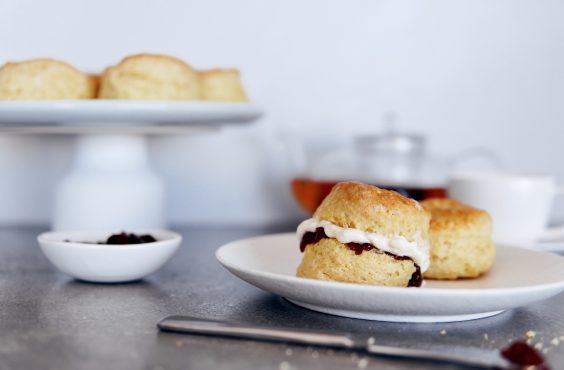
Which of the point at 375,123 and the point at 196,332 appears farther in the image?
the point at 375,123

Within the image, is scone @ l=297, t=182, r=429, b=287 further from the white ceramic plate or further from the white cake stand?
the white cake stand

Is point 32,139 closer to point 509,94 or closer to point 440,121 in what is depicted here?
point 440,121

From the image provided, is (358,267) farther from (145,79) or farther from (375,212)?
(145,79)

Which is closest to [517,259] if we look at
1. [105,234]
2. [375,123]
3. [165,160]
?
[105,234]

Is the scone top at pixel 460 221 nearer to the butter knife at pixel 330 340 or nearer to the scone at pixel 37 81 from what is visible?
the butter knife at pixel 330 340

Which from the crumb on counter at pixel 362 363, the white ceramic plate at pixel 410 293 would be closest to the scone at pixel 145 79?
the white ceramic plate at pixel 410 293

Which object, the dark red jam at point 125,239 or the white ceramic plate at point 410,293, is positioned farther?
the dark red jam at point 125,239

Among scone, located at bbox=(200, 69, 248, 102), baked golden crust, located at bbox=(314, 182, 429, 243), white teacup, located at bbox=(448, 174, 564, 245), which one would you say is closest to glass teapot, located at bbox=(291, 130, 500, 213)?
white teacup, located at bbox=(448, 174, 564, 245)
